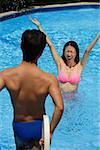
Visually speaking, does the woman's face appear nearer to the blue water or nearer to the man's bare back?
the blue water

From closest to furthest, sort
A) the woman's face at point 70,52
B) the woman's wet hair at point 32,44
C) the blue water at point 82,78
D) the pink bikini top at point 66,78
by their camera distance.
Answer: the woman's wet hair at point 32,44, the blue water at point 82,78, the woman's face at point 70,52, the pink bikini top at point 66,78

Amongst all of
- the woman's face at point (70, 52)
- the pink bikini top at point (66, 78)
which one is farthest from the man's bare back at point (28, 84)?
the pink bikini top at point (66, 78)

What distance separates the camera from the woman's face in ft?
23.5

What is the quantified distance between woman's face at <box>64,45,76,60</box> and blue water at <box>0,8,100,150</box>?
815 millimetres

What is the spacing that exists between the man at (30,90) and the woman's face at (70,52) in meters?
3.35

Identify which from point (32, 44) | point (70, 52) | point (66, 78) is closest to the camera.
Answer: point (32, 44)

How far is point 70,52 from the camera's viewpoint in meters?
7.24

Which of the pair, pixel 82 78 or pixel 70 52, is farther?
pixel 82 78

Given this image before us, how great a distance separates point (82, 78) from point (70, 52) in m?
2.51

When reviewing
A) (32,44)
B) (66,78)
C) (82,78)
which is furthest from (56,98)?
(82,78)

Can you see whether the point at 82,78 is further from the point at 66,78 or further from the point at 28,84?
the point at 28,84

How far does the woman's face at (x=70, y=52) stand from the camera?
23.5 ft

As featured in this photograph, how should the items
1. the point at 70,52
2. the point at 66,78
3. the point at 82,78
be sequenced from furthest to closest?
1. the point at 82,78
2. the point at 66,78
3. the point at 70,52

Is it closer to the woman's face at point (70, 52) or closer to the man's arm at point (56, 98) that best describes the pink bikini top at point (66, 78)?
the woman's face at point (70, 52)
